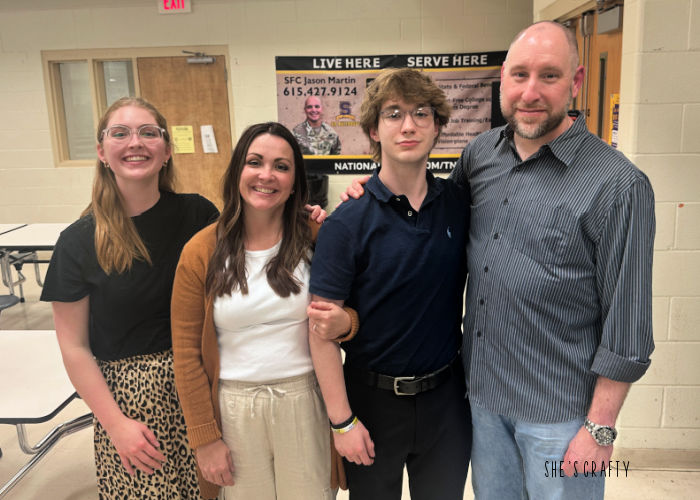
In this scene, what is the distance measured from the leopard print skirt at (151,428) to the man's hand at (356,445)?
462 millimetres

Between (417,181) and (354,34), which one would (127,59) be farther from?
(417,181)

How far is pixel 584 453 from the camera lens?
1372mm

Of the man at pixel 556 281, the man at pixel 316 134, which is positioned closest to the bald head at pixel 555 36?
the man at pixel 556 281

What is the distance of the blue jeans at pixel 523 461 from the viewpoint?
4.70 feet

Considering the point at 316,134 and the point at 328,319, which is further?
the point at 316,134

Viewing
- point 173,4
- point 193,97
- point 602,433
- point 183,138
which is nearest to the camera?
point 602,433

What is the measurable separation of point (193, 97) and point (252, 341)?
4866mm

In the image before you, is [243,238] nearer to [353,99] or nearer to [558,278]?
[558,278]

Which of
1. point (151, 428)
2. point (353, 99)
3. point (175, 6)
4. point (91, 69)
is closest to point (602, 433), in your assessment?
point (151, 428)

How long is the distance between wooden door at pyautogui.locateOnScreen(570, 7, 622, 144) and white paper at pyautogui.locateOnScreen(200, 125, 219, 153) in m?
3.67

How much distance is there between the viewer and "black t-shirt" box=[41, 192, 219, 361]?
1.50 meters

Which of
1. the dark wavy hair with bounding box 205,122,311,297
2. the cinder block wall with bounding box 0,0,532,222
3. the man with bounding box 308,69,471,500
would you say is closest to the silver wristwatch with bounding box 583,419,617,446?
the man with bounding box 308,69,471,500

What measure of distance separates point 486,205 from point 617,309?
0.43 meters

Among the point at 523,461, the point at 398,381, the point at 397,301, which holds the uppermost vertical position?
the point at 397,301
